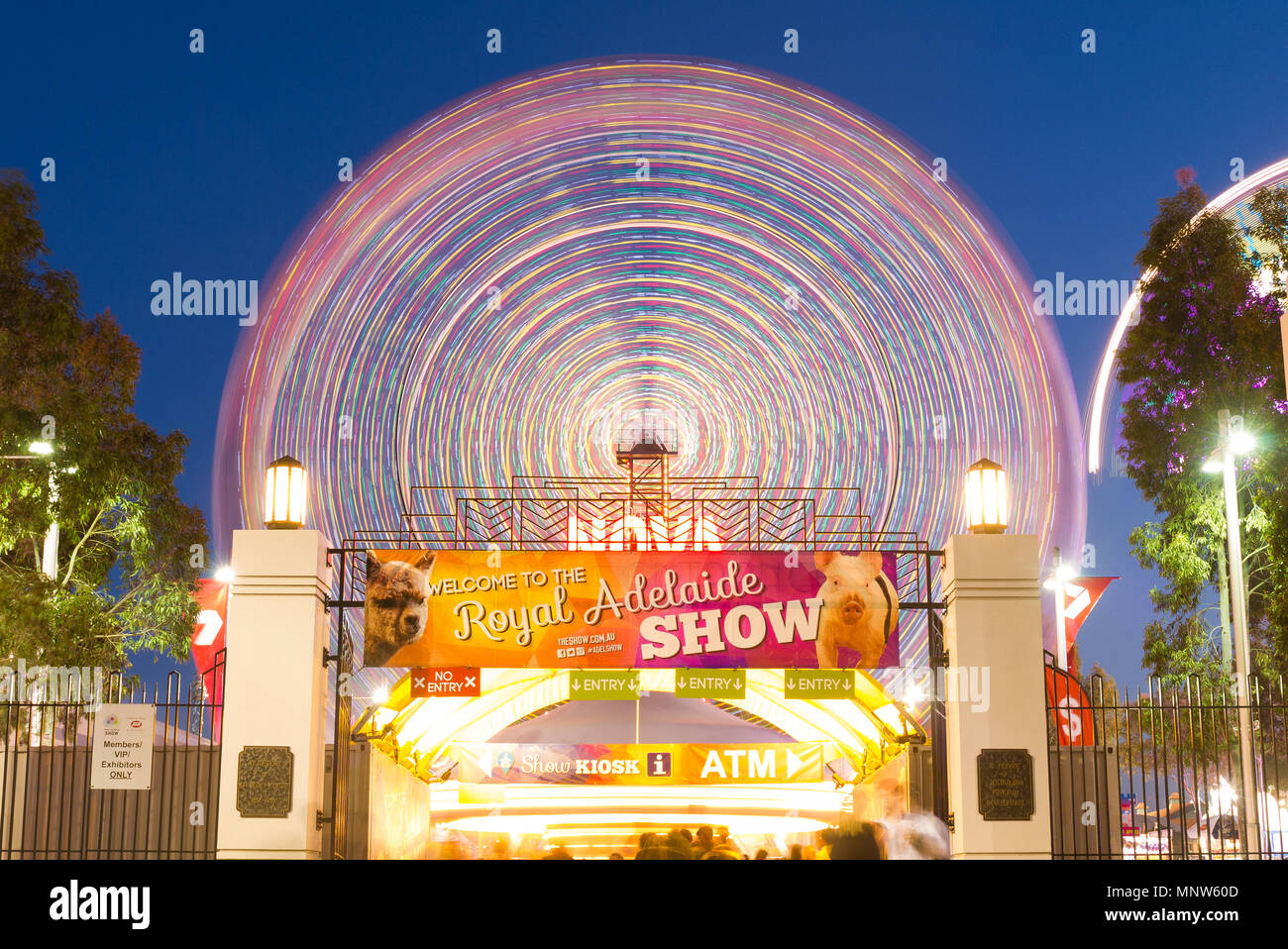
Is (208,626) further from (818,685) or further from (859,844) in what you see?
(859,844)

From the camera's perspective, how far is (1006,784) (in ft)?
47.8

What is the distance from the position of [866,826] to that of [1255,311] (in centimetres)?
1633

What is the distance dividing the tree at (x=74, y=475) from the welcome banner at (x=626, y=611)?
6.95 metres

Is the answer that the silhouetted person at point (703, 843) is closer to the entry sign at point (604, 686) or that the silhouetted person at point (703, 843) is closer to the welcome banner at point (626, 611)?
the entry sign at point (604, 686)

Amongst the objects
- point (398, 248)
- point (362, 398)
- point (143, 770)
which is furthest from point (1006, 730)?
point (398, 248)

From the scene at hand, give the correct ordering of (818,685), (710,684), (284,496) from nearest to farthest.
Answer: (284,496)
(710,684)
(818,685)

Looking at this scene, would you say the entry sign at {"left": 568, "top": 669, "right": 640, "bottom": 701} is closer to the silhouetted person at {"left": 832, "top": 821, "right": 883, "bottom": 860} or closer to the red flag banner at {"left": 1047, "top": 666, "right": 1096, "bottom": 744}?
the silhouetted person at {"left": 832, "top": 821, "right": 883, "bottom": 860}

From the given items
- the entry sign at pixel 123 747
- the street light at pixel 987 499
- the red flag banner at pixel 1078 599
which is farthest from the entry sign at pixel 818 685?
the red flag banner at pixel 1078 599

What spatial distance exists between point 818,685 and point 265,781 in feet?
21.9

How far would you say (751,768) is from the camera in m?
22.4

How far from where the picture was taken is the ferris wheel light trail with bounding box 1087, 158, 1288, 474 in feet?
88.6

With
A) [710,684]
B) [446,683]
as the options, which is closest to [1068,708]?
[710,684]

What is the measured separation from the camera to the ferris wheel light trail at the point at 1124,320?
27.0 meters
